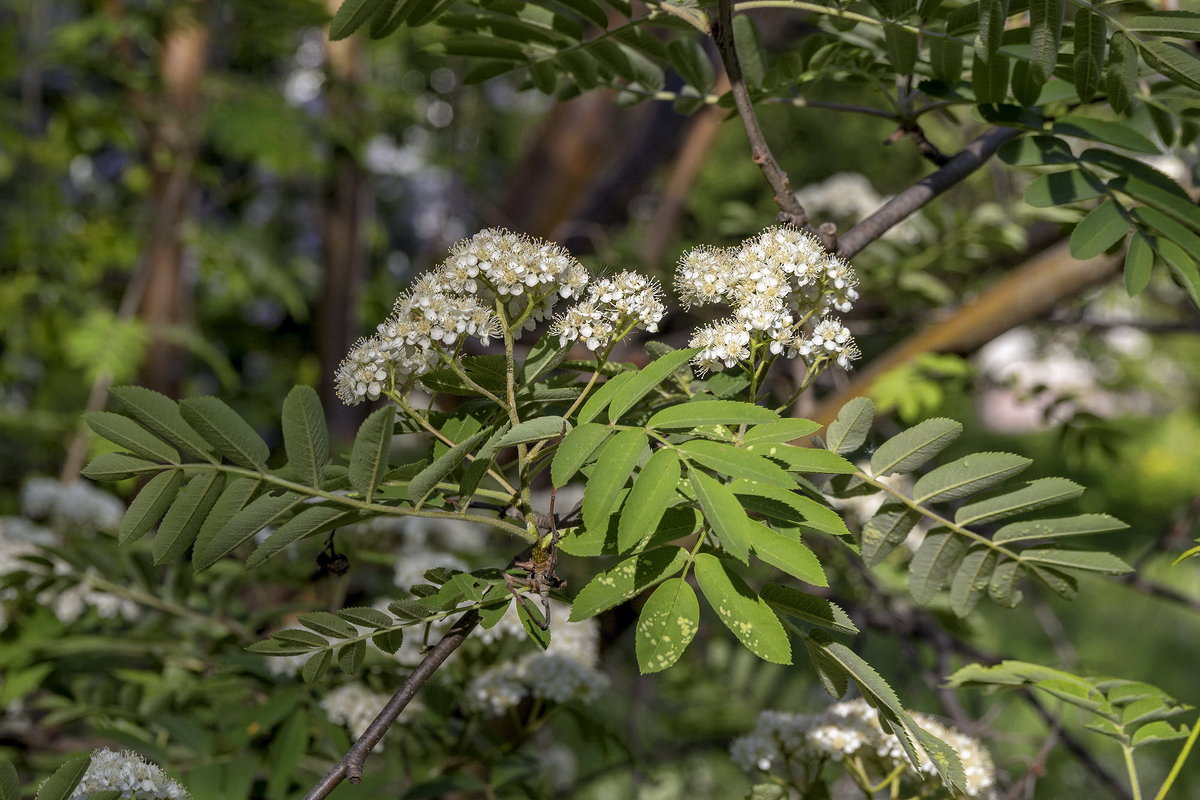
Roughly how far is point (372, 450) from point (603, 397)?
0.54 feet

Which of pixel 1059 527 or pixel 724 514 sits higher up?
pixel 724 514

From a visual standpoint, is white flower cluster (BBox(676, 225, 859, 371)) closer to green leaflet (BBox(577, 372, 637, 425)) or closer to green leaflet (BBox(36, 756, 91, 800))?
green leaflet (BBox(577, 372, 637, 425))

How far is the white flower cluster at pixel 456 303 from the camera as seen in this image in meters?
0.72

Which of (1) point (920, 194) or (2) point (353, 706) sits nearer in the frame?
(1) point (920, 194)

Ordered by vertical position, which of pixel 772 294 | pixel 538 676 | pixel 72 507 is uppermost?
pixel 772 294

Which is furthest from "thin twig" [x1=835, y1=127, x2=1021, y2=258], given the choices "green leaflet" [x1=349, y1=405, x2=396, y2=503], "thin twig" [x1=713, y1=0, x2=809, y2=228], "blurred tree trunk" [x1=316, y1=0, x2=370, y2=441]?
"blurred tree trunk" [x1=316, y1=0, x2=370, y2=441]

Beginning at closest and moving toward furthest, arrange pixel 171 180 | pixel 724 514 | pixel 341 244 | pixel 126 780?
pixel 724 514, pixel 126 780, pixel 171 180, pixel 341 244

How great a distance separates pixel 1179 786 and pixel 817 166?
137 inches

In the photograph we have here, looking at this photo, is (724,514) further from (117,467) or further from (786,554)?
(117,467)

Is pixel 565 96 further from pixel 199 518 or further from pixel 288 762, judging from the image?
pixel 288 762

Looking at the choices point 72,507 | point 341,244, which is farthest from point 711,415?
point 341,244

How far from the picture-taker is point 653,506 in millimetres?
625

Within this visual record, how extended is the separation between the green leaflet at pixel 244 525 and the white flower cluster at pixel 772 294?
12.3 inches

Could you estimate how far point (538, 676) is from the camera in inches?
47.8
